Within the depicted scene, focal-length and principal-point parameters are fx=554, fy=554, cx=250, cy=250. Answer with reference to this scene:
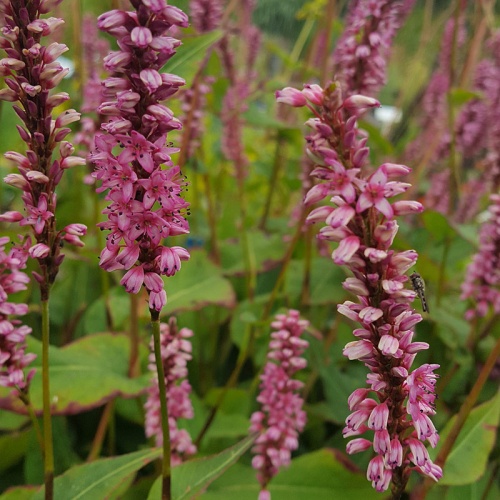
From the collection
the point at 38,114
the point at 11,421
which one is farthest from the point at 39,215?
the point at 11,421

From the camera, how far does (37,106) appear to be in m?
0.87

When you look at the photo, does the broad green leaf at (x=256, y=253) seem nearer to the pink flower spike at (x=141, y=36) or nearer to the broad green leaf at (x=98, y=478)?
the broad green leaf at (x=98, y=478)

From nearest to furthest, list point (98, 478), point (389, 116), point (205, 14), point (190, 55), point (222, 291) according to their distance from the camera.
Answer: point (98, 478), point (190, 55), point (222, 291), point (205, 14), point (389, 116)

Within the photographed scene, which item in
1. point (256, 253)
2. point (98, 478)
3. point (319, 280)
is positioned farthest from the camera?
point (256, 253)

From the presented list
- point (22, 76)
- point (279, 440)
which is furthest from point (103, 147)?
point (279, 440)

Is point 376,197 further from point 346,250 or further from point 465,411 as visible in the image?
point 465,411

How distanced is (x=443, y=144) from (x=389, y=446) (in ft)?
8.00

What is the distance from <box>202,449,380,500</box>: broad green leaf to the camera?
150 cm

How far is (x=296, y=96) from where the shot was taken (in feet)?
2.51

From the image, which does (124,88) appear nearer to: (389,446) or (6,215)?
(6,215)

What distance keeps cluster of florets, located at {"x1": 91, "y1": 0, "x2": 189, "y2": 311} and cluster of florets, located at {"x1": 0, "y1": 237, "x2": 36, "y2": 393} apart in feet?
0.93

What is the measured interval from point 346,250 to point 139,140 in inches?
12.4

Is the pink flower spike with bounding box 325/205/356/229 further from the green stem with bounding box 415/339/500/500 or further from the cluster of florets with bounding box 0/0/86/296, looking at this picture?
the green stem with bounding box 415/339/500/500

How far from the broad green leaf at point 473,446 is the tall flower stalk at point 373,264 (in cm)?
49
